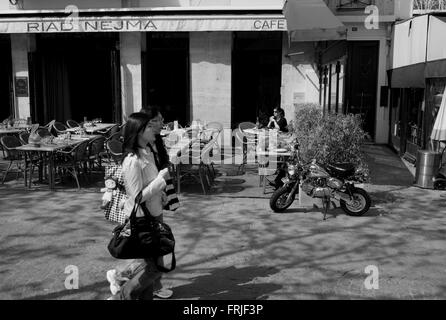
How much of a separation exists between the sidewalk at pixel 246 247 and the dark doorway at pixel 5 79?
7535mm

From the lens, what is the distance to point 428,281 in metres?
5.41

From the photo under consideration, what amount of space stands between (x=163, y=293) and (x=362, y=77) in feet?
38.7

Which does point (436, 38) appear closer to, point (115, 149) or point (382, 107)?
point (382, 107)

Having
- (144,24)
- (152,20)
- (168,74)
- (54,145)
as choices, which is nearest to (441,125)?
(54,145)

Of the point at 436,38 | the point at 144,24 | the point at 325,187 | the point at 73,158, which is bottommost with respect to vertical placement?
the point at 325,187

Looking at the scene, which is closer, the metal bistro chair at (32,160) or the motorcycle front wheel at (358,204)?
the motorcycle front wheel at (358,204)

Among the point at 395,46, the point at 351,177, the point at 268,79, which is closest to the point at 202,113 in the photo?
the point at 268,79

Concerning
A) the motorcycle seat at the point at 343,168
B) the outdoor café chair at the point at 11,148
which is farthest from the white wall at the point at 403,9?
the outdoor café chair at the point at 11,148

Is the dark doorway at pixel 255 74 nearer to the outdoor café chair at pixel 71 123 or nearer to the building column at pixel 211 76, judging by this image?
the building column at pixel 211 76

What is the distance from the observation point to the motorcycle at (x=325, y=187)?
7.62 m

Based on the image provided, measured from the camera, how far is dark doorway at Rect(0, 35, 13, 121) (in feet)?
51.6

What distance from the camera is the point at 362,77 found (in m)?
15.2

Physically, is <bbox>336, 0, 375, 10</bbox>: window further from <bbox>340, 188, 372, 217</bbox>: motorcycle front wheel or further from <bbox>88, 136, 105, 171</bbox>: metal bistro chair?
<bbox>340, 188, 372, 217</bbox>: motorcycle front wheel
